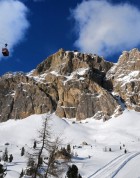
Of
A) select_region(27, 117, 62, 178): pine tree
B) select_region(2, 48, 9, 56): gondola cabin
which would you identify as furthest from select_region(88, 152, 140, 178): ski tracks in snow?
select_region(2, 48, 9, 56): gondola cabin

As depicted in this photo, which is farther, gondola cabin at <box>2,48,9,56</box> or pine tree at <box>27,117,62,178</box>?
pine tree at <box>27,117,62,178</box>

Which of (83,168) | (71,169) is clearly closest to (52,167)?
(71,169)

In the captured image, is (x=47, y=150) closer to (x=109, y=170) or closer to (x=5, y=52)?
(x=5, y=52)

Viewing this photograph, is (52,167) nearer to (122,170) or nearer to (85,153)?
(122,170)

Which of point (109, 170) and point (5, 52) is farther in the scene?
point (109, 170)

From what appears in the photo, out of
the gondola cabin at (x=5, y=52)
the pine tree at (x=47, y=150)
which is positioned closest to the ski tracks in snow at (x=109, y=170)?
the pine tree at (x=47, y=150)

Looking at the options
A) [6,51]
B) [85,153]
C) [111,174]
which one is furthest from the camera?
[85,153]

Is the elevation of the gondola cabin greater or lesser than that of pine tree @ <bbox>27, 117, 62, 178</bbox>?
greater

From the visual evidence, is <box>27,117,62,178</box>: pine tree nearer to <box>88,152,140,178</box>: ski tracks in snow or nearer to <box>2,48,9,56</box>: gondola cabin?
<box>2,48,9,56</box>: gondola cabin

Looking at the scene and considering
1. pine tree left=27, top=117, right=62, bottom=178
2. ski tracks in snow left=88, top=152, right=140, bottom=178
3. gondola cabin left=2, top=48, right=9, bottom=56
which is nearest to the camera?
gondola cabin left=2, top=48, right=9, bottom=56

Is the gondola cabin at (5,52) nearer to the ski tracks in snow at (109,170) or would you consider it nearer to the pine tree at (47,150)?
the pine tree at (47,150)

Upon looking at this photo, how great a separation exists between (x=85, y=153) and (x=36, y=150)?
9900 cm

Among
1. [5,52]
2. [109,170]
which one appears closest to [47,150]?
[5,52]

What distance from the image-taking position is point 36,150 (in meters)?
41.3
